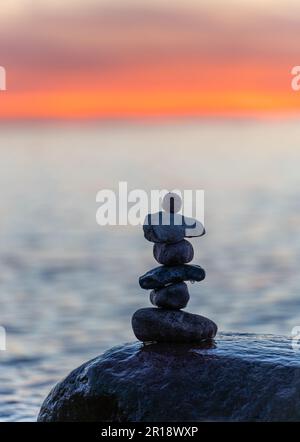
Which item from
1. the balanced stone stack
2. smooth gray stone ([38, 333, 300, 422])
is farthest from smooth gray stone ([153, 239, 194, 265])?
smooth gray stone ([38, 333, 300, 422])

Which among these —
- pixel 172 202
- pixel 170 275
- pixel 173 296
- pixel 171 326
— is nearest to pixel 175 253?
pixel 170 275

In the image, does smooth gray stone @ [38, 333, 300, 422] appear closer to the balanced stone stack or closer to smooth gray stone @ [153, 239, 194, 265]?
the balanced stone stack

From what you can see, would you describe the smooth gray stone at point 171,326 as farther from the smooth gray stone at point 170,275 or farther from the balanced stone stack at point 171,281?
the smooth gray stone at point 170,275

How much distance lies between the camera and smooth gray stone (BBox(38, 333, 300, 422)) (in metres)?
17.3

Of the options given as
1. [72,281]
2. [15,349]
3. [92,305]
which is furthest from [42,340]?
Answer: [72,281]

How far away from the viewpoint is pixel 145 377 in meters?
17.9

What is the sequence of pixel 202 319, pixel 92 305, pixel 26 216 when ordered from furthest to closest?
pixel 26 216
pixel 92 305
pixel 202 319

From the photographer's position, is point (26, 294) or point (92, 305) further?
point (26, 294)

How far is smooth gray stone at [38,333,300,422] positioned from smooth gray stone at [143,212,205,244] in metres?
1.63

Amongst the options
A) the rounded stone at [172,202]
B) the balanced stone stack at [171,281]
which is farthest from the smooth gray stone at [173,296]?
the rounded stone at [172,202]

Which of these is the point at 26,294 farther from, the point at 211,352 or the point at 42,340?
the point at 211,352

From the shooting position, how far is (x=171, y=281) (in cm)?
1888

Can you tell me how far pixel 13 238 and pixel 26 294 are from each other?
2935cm

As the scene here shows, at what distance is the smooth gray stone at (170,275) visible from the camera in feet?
61.7
